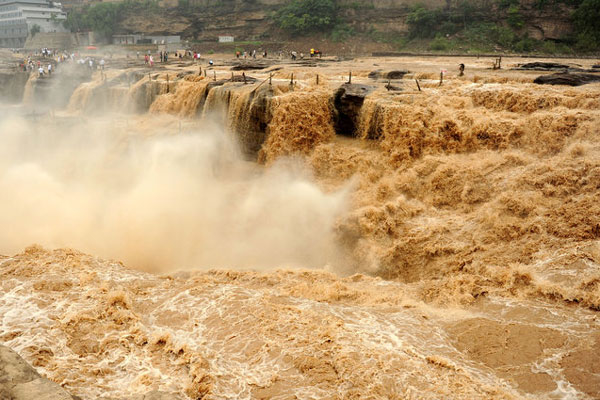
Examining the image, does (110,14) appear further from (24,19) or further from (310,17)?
(310,17)

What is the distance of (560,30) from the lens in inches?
1129

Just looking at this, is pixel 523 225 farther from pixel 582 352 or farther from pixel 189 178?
pixel 189 178

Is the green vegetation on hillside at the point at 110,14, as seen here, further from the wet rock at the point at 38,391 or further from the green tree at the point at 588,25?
the wet rock at the point at 38,391

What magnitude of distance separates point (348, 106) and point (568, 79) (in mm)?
6409

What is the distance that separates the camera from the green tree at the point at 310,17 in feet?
122

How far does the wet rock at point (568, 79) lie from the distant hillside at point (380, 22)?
16856 mm

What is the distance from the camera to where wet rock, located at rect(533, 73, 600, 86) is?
12258 millimetres

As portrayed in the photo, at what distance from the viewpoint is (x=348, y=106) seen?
1323cm

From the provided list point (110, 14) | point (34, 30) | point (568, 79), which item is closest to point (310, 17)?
point (110, 14)

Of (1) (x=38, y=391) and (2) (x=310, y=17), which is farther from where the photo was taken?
(2) (x=310, y=17)

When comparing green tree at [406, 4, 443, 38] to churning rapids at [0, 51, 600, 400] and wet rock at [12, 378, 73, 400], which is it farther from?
wet rock at [12, 378, 73, 400]

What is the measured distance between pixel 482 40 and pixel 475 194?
25.6m

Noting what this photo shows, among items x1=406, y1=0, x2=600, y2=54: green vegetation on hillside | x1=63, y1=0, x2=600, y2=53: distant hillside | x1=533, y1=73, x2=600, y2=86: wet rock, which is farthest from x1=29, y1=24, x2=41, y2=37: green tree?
x1=533, y1=73, x2=600, y2=86: wet rock

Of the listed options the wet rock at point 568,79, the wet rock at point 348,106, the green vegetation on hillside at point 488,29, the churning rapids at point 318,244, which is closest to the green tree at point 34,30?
the churning rapids at point 318,244
